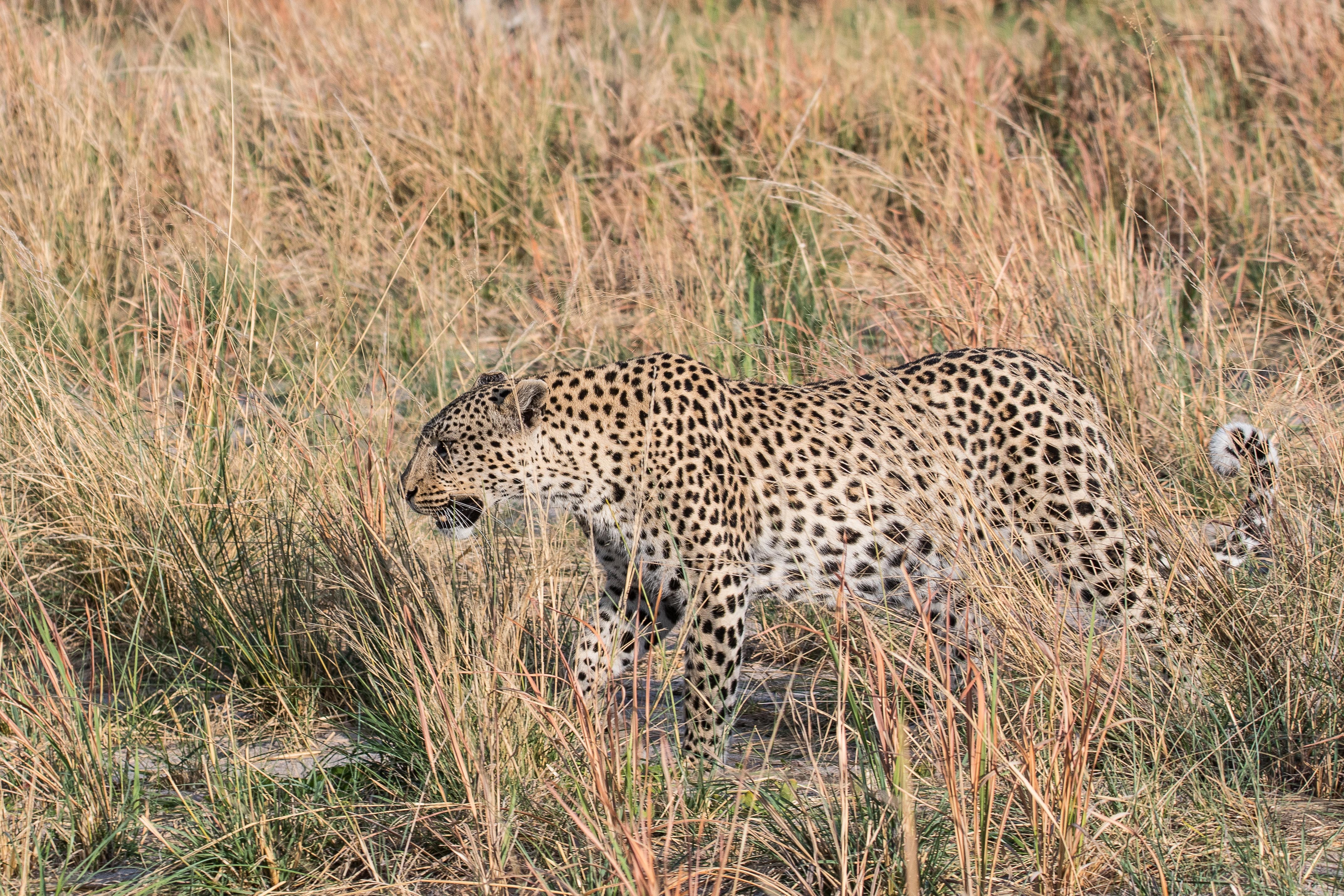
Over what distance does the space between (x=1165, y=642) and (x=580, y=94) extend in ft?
18.0

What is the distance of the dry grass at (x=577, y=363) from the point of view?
3.15m

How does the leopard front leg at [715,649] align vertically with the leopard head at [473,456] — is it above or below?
below

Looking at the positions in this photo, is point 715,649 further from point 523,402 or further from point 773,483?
point 523,402

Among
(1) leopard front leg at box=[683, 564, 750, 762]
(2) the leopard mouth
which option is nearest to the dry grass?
(2) the leopard mouth

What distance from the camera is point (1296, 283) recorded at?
551cm

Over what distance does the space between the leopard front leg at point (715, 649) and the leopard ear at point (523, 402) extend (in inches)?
26.1

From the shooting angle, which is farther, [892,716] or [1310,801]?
[1310,801]

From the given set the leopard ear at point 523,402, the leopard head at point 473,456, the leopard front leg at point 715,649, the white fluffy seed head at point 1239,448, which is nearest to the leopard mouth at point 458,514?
the leopard head at point 473,456

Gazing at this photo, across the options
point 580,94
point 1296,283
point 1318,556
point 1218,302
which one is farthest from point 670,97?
point 1318,556

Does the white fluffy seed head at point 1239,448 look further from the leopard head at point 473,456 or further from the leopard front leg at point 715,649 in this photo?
the leopard head at point 473,456

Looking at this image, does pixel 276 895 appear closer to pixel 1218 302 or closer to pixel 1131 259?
pixel 1131 259

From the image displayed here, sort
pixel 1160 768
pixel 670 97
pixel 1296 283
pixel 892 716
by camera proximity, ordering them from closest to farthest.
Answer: pixel 892 716
pixel 1160 768
pixel 1296 283
pixel 670 97

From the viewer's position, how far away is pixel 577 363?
606 centimetres

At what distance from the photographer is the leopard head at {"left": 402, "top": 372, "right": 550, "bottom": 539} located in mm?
4145
